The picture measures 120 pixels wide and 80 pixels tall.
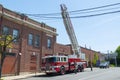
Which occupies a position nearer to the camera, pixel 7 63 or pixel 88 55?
pixel 7 63

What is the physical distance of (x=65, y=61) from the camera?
32906 millimetres

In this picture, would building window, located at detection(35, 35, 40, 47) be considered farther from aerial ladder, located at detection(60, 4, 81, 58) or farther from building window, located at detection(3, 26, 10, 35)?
building window, located at detection(3, 26, 10, 35)

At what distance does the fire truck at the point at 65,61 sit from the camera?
99.3 feet

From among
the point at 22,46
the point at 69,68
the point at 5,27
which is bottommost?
the point at 69,68

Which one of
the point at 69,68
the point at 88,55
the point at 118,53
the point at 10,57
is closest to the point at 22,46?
the point at 10,57

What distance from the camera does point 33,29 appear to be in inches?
1388

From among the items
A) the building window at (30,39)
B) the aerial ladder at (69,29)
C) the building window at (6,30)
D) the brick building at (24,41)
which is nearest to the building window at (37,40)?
the brick building at (24,41)

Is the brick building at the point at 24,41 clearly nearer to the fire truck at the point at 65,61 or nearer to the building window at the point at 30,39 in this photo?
the building window at the point at 30,39

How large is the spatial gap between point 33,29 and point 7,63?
764 centimetres

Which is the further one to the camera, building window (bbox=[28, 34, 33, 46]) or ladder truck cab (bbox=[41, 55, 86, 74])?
building window (bbox=[28, 34, 33, 46])

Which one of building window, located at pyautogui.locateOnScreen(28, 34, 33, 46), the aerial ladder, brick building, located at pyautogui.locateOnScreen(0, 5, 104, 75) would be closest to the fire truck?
the aerial ladder

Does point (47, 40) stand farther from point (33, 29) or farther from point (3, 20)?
point (3, 20)

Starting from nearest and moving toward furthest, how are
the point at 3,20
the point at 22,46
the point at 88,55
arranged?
the point at 3,20, the point at 22,46, the point at 88,55

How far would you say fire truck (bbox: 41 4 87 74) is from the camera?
3028 cm
